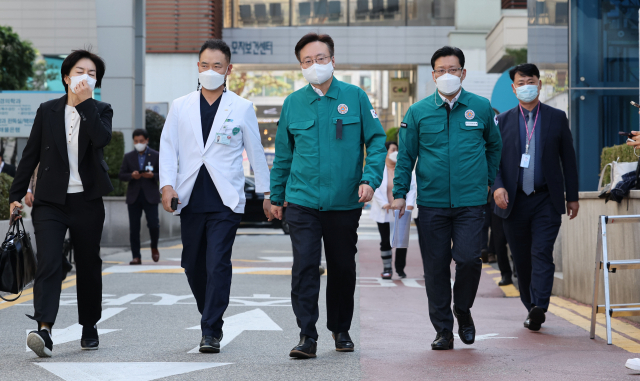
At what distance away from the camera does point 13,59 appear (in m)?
25.1

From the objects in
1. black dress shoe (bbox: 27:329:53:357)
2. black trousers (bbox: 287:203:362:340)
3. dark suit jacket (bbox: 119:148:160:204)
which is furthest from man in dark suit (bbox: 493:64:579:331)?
dark suit jacket (bbox: 119:148:160:204)

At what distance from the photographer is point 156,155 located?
13.2 meters

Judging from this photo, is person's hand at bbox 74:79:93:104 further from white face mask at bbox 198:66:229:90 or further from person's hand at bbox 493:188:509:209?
person's hand at bbox 493:188:509:209

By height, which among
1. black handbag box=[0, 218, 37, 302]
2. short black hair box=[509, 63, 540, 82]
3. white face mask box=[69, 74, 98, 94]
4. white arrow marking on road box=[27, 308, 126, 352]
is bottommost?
white arrow marking on road box=[27, 308, 126, 352]

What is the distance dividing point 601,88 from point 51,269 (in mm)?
8079

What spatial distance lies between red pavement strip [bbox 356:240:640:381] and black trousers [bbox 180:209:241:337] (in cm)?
102

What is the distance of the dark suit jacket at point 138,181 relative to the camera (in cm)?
1308

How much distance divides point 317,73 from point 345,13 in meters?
30.4

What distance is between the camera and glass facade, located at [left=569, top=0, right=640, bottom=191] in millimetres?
11375

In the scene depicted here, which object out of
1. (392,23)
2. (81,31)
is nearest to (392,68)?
(392,23)

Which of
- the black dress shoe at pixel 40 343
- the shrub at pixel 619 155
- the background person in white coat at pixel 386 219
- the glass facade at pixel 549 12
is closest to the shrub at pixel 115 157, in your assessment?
the background person in white coat at pixel 386 219

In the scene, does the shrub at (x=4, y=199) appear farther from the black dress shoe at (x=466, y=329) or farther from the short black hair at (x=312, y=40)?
the black dress shoe at (x=466, y=329)

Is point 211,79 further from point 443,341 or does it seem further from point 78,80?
point 443,341

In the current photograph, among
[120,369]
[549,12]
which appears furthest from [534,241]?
[549,12]
